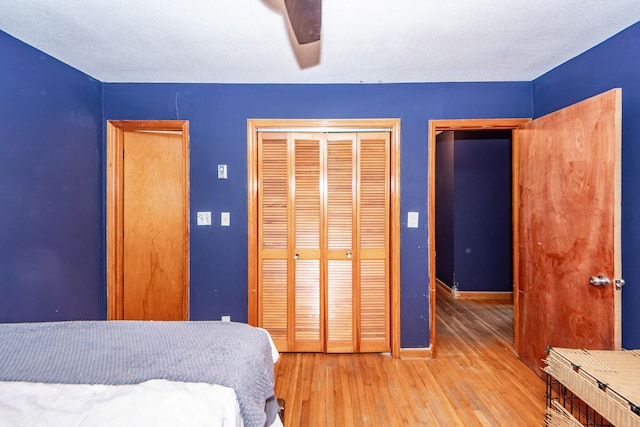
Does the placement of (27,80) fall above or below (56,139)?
above

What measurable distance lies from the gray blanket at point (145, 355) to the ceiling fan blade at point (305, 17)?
52.7 inches

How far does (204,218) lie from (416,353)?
2145mm

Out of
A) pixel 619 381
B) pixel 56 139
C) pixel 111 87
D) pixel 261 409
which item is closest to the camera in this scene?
pixel 261 409

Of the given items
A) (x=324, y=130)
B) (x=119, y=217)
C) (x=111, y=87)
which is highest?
(x=111, y=87)

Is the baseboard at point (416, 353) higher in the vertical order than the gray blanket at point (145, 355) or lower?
lower

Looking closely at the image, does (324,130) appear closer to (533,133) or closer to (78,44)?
(533,133)

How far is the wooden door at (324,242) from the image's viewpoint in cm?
255

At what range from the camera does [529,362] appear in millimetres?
2340

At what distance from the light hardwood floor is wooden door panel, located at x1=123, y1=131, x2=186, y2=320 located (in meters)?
1.41

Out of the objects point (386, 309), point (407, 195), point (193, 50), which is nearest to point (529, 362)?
point (386, 309)

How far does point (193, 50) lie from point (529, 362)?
11.2 ft

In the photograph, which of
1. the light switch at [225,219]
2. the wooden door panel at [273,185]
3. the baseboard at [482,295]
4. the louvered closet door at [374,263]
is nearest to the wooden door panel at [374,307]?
the louvered closet door at [374,263]

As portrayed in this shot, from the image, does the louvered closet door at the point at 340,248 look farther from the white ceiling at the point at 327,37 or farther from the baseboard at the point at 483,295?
the baseboard at the point at 483,295

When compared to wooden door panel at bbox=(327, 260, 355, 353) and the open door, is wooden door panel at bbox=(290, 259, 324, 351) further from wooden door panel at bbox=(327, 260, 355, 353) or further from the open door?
the open door
